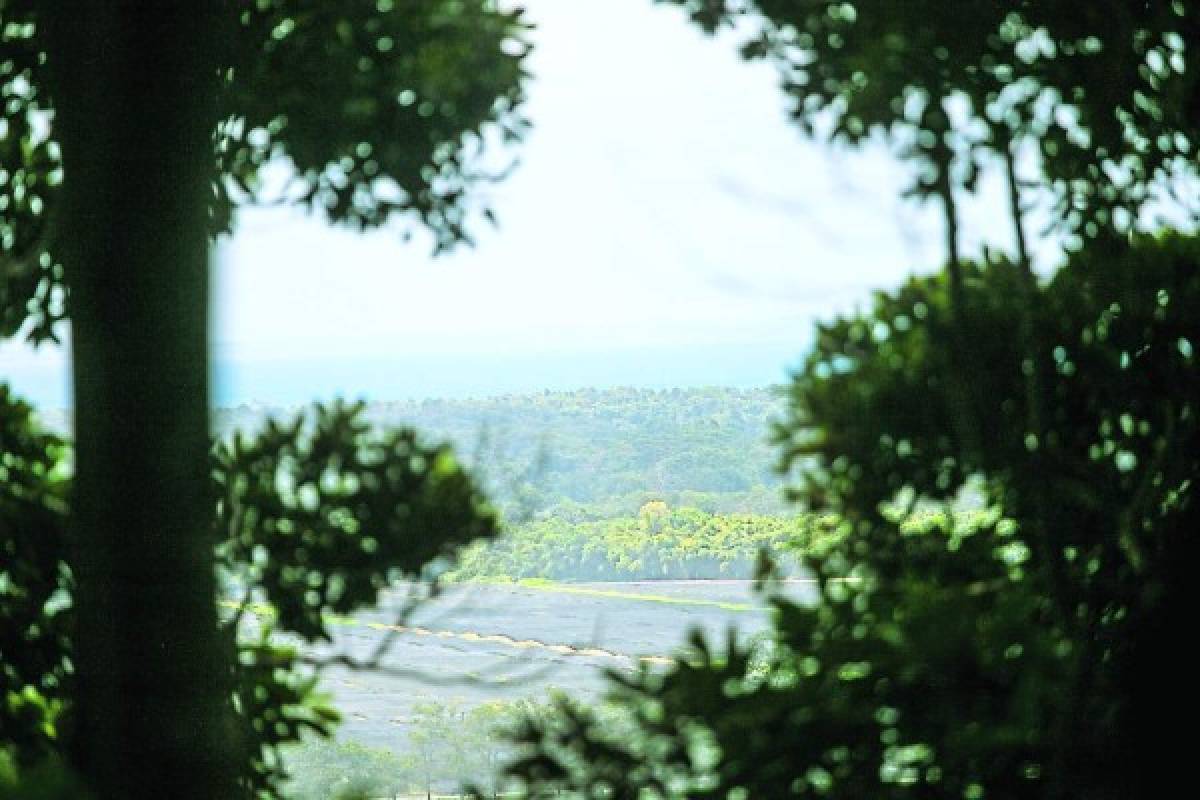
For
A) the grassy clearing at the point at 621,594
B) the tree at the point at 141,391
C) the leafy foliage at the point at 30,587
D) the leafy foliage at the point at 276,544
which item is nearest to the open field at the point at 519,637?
the grassy clearing at the point at 621,594

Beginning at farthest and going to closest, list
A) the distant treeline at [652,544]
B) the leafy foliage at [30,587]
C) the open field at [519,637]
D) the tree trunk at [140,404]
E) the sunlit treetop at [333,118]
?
1. the distant treeline at [652,544]
2. the sunlit treetop at [333,118]
3. the leafy foliage at [30,587]
4. the open field at [519,637]
5. the tree trunk at [140,404]

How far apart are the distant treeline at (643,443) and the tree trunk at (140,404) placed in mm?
1247

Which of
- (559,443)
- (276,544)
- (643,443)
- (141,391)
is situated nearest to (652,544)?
(643,443)

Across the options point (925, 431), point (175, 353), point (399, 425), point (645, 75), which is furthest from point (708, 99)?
point (175, 353)

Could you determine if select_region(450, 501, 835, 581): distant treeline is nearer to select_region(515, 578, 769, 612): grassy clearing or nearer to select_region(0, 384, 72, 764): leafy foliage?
select_region(515, 578, 769, 612): grassy clearing

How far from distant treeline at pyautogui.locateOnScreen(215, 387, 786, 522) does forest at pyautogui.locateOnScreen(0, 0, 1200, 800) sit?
0.64ft

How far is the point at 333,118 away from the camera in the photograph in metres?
4.53

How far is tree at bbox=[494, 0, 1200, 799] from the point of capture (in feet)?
13.3

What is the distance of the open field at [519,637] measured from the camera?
3.81m

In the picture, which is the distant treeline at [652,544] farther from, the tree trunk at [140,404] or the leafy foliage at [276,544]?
the tree trunk at [140,404]

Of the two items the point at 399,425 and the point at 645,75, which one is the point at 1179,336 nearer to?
the point at 645,75

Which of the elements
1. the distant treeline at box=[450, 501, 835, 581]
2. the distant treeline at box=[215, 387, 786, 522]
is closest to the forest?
the distant treeline at box=[215, 387, 786, 522]

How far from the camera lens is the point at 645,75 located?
16.9ft

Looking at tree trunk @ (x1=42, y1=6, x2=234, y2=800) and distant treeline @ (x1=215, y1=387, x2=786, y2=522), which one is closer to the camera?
tree trunk @ (x1=42, y1=6, x2=234, y2=800)
